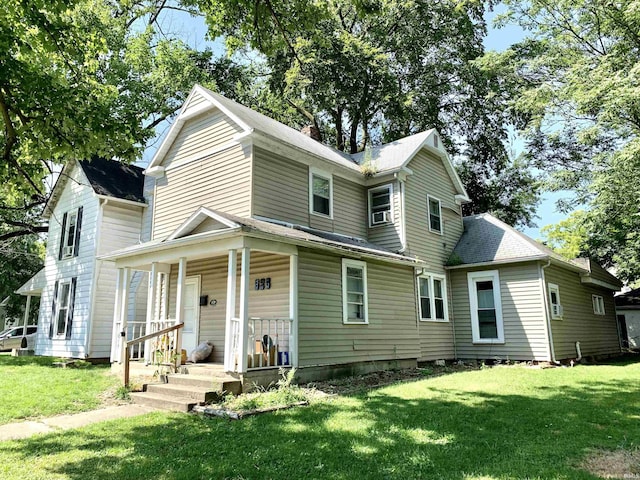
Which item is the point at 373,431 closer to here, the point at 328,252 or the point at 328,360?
the point at 328,360

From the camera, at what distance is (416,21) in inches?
966

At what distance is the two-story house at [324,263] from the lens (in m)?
10.3

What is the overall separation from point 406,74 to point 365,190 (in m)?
14.0

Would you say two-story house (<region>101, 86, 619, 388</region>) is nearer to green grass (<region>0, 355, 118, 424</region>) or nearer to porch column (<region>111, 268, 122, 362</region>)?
porch column (<region>111, 268, 122, 362</region>)

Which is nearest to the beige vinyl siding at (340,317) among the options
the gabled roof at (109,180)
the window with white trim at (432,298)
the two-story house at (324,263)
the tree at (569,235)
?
the two-story house at (324,263)

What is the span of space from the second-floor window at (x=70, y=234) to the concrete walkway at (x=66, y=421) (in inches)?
406

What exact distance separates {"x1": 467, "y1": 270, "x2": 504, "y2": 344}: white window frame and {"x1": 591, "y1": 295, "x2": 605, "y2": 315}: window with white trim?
6989 millimetres

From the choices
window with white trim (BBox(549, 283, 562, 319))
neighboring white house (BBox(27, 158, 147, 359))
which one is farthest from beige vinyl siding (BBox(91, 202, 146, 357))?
window with white trim (BBox(549, 283, 562, 319))

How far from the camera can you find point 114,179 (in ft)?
56.4

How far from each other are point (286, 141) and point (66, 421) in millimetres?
8301

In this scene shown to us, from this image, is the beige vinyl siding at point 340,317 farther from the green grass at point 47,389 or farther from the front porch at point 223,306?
the green grass at point 47,389

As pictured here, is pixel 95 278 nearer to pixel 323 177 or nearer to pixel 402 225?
pixel 323 177

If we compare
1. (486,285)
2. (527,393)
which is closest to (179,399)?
(527,393)

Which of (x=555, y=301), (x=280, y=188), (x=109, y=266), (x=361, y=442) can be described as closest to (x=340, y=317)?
(x=280, y=188)
